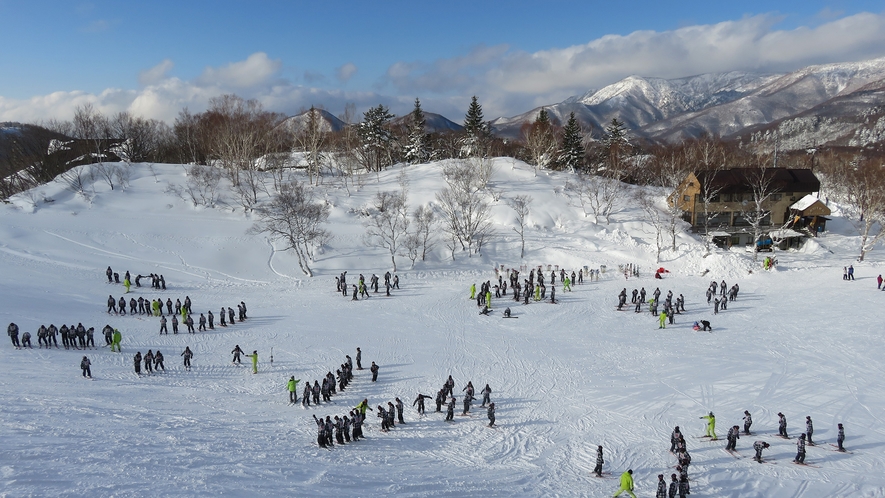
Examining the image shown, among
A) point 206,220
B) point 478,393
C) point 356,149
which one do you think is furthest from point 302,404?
point 356,149

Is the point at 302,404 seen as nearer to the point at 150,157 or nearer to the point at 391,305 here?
the point at 391,305

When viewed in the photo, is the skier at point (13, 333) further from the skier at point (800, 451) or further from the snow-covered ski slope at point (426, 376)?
the skier at point (800, 451)

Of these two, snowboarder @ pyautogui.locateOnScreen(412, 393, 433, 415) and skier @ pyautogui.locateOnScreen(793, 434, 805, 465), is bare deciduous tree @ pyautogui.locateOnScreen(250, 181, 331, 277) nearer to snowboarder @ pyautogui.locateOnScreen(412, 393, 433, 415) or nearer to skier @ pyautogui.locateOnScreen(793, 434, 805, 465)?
snowboarder @ pyautogui.locateOnScreen(412, 393, 433, 415)

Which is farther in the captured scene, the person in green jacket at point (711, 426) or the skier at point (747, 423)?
the skier at point (747, 423)

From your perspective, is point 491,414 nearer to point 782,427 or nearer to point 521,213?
point 782,427

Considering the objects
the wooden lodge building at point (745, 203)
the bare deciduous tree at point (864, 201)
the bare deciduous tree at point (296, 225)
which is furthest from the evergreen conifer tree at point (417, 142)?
the bare deciduous tree at point (864, 201)

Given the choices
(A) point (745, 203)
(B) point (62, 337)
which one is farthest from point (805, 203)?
(B) point (62, 337)
